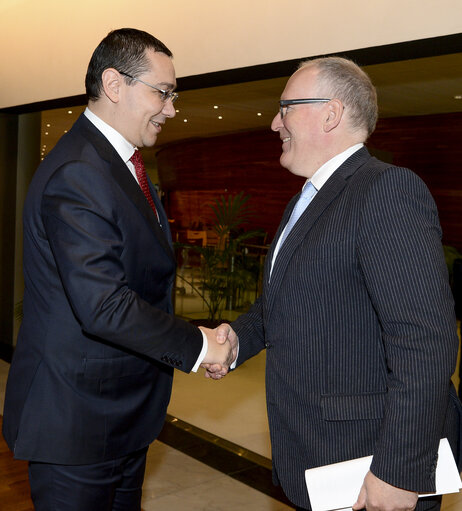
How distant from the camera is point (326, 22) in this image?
2957 mm

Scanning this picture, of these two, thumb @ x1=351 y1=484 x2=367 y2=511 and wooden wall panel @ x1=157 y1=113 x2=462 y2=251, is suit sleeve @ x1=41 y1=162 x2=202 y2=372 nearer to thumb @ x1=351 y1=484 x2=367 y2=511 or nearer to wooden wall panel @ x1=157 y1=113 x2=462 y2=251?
thumb @ x1=351 y1=484 x2=367 y2=511

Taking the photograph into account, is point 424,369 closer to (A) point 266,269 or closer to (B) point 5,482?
(A) point 266,269

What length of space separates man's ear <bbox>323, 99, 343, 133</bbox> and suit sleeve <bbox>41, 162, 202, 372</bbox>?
2.00 ft

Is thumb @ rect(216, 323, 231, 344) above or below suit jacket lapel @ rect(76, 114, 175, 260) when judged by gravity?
below

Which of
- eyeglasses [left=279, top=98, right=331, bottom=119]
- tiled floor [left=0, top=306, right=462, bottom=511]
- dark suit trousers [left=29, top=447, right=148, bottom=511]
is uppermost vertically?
eyeglasses [left=279, top=98, right=331, bottom=119]

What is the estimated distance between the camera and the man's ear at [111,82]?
1859 millimetres

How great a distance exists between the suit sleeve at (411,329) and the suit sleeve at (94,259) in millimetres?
650

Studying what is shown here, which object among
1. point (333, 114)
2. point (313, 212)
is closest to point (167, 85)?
point (333, 114)

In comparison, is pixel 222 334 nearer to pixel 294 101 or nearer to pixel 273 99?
pixel 294 101

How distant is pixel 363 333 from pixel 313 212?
0.33m

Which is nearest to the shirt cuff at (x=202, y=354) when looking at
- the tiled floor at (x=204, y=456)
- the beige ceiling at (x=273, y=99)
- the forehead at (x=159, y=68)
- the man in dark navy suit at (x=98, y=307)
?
the man in dark navy suit at (x=98, y=307)

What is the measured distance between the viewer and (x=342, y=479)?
145 cm

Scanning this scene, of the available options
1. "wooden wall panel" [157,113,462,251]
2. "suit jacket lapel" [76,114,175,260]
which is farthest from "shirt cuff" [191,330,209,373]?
"wooden wall panel" [157,113,462,251]

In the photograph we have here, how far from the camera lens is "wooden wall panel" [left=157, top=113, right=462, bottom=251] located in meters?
11.5
